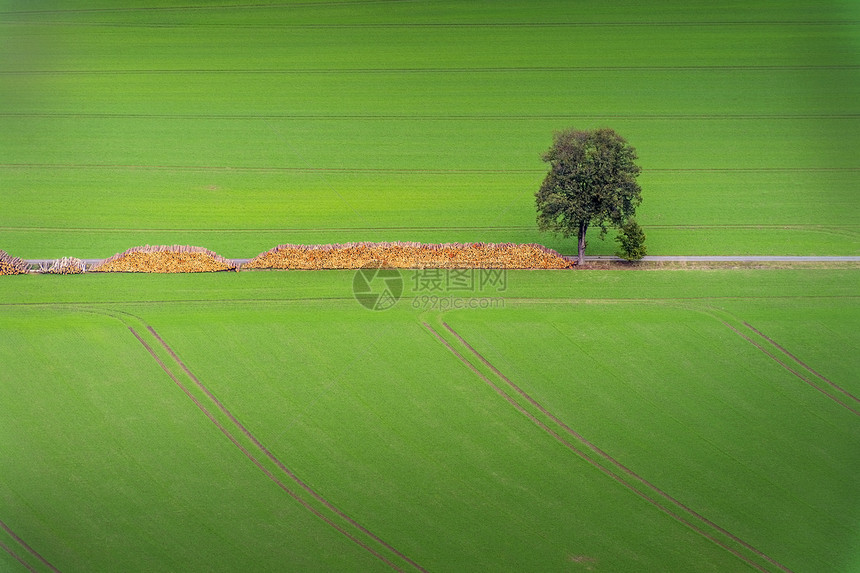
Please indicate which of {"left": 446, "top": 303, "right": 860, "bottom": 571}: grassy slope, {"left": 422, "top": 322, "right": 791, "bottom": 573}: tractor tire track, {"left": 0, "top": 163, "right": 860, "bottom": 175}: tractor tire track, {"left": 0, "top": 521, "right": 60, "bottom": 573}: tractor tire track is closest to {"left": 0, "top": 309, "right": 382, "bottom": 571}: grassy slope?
{"left": 0, "top": 521, "right": 60, "bottom": 573}: tractor tire track

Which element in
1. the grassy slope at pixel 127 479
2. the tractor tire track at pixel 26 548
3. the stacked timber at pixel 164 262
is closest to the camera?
the tractor tire track at pixel 26 548

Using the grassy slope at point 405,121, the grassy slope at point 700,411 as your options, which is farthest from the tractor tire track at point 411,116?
the grassy slope at point 700,411

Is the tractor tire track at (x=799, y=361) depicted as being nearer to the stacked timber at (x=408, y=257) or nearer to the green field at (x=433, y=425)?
the green field at (x=433, y=425)

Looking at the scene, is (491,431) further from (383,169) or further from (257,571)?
(383,169)

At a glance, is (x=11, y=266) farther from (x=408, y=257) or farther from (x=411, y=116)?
(x=411, y=116)

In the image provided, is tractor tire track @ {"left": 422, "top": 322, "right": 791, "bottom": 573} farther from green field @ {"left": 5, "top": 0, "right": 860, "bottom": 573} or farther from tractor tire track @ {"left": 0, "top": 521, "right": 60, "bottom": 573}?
tractor tire track @ {"left": 0, "top": 521, "right": 60, "bottom": 573}
